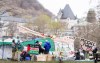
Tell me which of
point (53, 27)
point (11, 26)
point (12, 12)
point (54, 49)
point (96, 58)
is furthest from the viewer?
point (53, 27)

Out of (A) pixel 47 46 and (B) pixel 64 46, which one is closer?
(A) pixel 47 46

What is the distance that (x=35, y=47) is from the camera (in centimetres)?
2688

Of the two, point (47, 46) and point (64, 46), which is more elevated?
point (47, 46)

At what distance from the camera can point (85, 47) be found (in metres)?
29.0

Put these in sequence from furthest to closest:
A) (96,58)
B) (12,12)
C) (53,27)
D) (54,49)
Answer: (53,27)
(12,12)
(54,49)
(96,58)

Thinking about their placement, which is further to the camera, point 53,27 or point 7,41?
point 53,27

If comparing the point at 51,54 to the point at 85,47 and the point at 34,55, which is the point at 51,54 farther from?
the point at 85,47

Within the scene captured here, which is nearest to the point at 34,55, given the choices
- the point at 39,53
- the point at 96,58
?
the point at 39,53

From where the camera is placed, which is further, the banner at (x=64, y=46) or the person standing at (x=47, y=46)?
the banner at (x=64, y=46)

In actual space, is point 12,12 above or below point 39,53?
above

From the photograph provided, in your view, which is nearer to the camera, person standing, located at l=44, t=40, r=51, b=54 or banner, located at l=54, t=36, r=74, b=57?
person standing, located at l=44, t=40, r=51, b=54

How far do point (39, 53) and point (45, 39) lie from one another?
60.1 inches

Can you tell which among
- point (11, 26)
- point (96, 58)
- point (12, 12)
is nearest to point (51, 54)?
point (96, 58)

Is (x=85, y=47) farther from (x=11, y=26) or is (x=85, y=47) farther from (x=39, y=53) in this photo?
(x=11, y=26)
